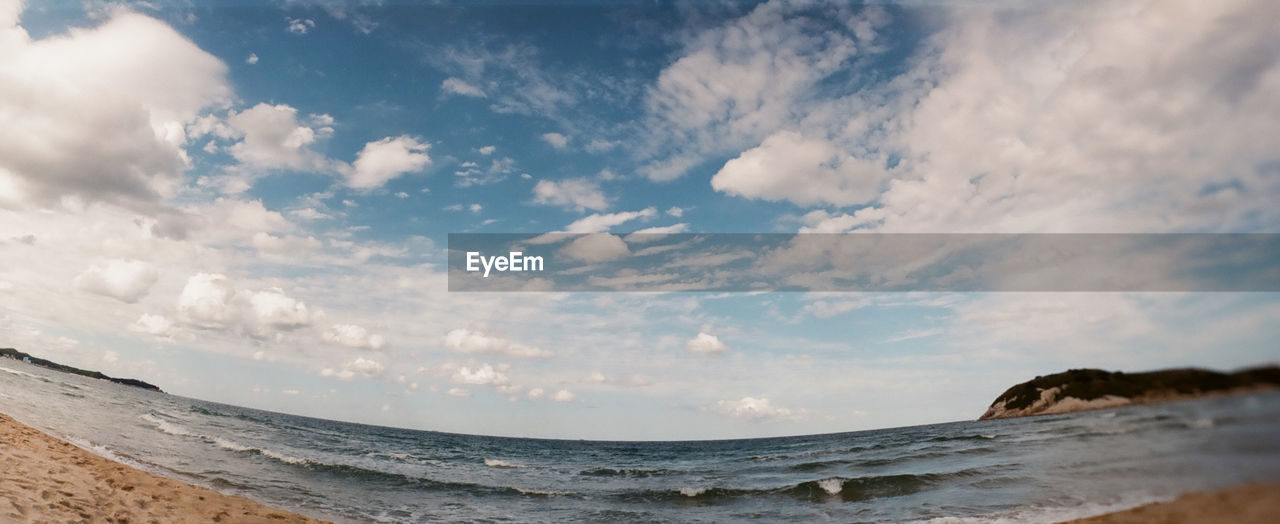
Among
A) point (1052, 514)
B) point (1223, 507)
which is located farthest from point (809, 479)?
point (1223, 507)

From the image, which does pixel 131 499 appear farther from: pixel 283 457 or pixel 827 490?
pixel 827 490

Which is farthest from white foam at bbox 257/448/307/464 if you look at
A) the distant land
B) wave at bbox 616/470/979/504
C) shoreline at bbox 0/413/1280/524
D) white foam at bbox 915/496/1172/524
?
the distant land

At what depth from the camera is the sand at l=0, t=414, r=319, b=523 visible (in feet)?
36.6

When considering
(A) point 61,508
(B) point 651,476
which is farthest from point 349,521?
(B) point 651,476

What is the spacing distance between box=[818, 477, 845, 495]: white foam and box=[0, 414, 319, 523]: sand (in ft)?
67.0

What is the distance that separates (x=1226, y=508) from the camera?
792 centimetres

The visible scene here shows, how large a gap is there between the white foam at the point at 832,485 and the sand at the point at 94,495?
20.4 metres

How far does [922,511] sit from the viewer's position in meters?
16.0

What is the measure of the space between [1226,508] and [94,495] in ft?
78.6

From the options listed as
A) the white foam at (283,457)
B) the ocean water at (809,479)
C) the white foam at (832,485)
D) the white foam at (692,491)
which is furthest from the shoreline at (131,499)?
the white foam at (692,491)

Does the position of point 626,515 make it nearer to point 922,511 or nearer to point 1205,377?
point 922,511

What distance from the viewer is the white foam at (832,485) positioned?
23119 millimetres

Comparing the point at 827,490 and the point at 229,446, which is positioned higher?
the point at 827,490

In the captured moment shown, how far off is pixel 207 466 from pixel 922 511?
28189mm
